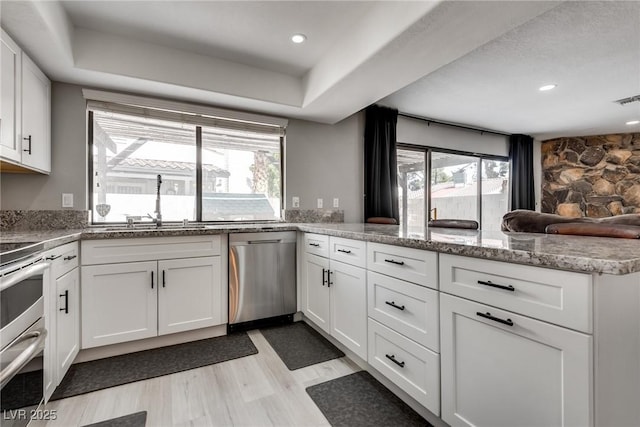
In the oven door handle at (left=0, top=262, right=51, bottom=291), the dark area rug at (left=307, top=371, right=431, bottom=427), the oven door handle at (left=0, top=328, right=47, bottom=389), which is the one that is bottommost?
the dark area rug at (left=307, top=371, right=431, bottom=427)

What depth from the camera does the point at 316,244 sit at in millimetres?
2469

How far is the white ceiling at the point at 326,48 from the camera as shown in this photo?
5.83ft

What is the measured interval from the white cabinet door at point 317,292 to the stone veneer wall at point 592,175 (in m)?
5.44

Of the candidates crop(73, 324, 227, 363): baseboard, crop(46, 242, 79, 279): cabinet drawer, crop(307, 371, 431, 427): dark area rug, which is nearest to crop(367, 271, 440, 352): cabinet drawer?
crop(307, 371, 431, 427): dark area rug

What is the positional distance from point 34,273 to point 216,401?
43.3 inches

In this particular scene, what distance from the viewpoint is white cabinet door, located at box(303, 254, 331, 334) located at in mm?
2314

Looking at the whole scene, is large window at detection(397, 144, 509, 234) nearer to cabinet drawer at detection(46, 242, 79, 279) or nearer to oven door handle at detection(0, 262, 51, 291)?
cabinet drawer at detection(46, 242, 79, 279)

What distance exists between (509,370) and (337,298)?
1227mm

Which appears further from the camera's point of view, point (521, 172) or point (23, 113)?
point (521, 172)

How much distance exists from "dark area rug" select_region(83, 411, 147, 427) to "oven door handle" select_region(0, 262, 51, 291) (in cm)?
81

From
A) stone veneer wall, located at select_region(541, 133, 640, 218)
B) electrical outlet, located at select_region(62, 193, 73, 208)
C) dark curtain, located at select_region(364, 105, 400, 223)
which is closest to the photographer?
electrical outlet, located at select_region(62, 193, 73, 208)

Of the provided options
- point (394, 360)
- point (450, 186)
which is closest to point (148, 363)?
point (394, 360)

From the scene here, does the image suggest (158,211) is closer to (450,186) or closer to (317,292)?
(317,292)

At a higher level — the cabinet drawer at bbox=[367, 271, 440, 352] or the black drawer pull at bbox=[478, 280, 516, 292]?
the black drawer pull at bbox=[478, 280, 516, 292]
